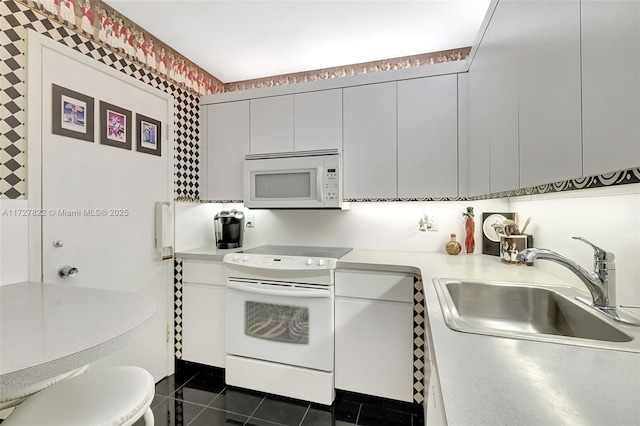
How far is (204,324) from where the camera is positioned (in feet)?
7.04

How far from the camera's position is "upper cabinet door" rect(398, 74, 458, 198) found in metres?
1.92

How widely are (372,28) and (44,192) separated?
2.22 metres

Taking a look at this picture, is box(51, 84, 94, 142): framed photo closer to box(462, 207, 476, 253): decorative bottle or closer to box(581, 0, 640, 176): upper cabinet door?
box(581, 0, 640, 176): upper cabinet door

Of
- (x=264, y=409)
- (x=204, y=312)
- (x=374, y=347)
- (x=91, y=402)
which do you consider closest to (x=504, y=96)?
(x=374, y=347)

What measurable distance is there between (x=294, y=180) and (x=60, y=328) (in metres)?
1.59

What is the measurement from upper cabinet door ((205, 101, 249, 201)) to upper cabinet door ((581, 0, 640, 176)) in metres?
2.14

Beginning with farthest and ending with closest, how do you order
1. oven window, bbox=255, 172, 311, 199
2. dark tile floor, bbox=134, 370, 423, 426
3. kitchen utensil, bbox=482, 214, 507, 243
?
oven window, bbox=255, 172, 311, 199 → kitchen utensil, bbox=482, 214, 507, 243 → dark tile floor, bbox=134, 370, 423, 426

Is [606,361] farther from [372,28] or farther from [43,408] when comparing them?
[372,28]

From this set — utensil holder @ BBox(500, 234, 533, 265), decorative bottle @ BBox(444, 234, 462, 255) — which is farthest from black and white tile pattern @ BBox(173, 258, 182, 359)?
utensil holder @ BBox(500, 234, 533, 265)

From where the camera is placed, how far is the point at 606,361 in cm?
66

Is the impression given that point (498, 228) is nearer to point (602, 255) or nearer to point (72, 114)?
point (602, 255)

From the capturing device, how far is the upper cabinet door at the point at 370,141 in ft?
6.70

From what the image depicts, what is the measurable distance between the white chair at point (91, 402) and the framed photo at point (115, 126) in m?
1.43

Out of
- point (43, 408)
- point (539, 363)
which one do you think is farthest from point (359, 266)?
point (43, 408)
